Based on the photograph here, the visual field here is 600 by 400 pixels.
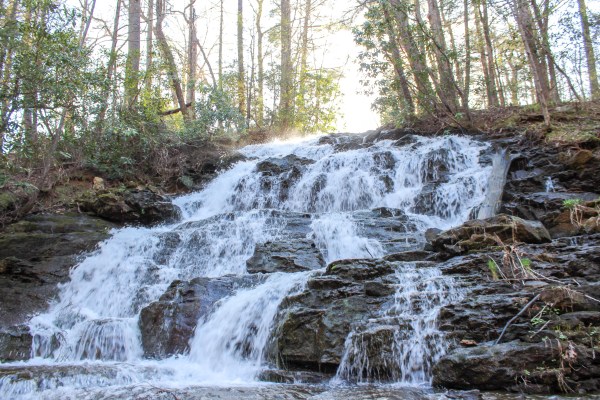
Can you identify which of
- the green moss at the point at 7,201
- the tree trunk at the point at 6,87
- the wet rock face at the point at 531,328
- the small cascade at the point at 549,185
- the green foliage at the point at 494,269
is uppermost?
the tree trunk at the point at 6,87

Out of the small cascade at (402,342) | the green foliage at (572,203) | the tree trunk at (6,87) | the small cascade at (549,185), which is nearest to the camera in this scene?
the small cascade at (402,342)

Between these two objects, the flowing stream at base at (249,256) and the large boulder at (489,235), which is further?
the large boulder at (489,235)

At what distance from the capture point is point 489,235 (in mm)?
6543

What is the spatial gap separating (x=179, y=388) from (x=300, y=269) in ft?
11.1

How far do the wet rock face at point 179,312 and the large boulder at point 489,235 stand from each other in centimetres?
317

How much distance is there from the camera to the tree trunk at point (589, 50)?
13539 mm

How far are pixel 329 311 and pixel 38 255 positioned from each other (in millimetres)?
7011

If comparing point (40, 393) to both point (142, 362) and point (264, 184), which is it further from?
point (264, 184)

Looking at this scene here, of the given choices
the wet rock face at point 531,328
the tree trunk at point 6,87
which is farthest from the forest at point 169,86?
the wet rock face at point 531,328

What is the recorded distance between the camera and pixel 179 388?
4.79 metres

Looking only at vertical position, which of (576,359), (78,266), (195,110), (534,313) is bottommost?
(576,359)

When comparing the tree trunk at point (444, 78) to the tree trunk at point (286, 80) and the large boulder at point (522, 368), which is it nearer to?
the tree trunk at point (286, 80)

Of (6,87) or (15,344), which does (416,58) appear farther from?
(15,344)

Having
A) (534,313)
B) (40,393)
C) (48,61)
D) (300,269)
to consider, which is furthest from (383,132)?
(40,393)
